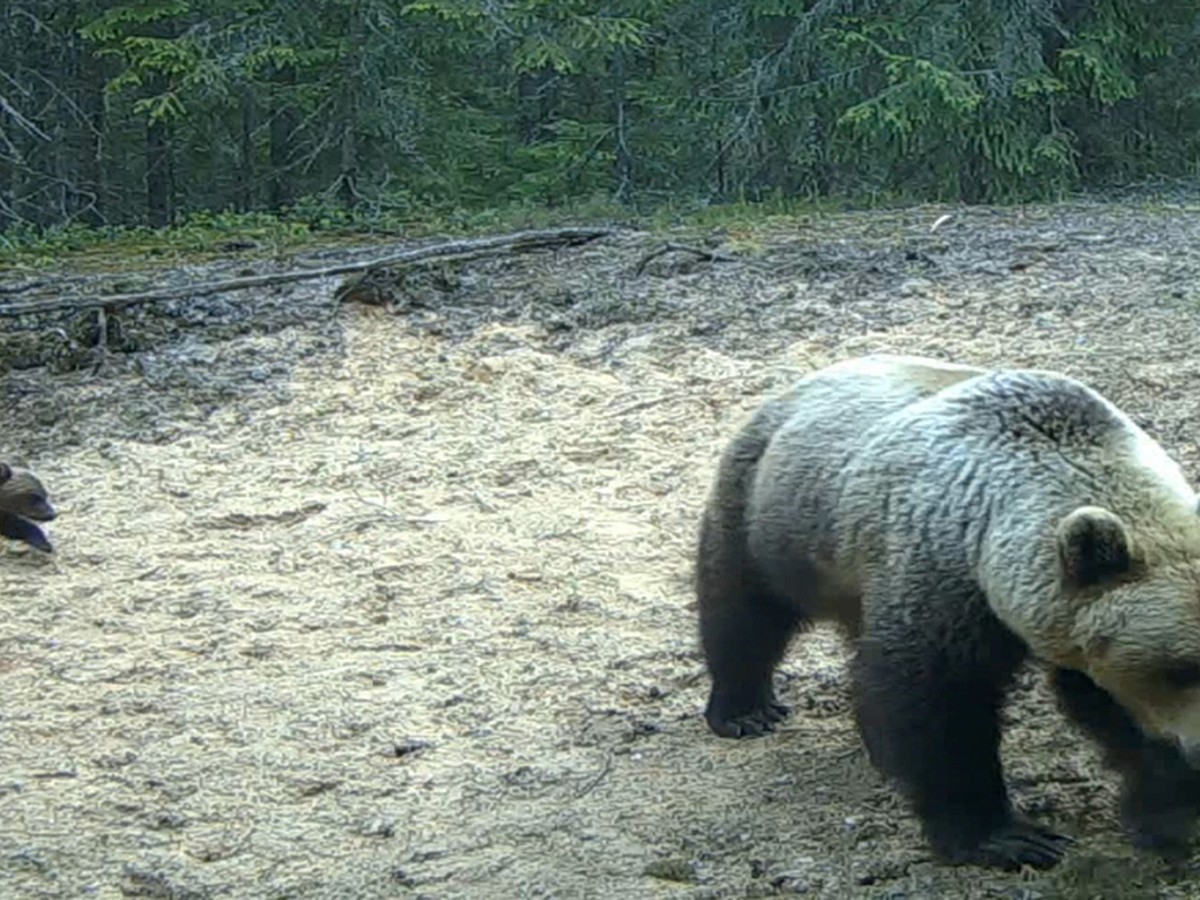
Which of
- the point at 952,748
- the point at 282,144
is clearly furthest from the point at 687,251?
the point at 282,144

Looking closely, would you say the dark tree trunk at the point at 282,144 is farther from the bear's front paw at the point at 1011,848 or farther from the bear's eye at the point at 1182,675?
the bear's eye at the point at 1182,675

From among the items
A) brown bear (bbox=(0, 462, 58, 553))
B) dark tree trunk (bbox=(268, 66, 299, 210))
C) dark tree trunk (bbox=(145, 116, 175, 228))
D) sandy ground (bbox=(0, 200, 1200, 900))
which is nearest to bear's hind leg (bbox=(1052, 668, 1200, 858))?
sandy ground (bbox=(0, 200, 1200, 900))

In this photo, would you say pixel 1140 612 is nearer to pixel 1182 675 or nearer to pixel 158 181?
pixel 1182 675

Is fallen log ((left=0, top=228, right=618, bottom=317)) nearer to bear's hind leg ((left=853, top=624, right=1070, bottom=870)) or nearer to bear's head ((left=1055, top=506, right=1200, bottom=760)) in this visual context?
bear's hind leg ((left=853, top=624, right=1070, bottom=870))

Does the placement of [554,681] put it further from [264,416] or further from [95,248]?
[95,248]

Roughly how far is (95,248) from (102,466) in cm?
619

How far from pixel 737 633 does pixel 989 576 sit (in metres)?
1.49

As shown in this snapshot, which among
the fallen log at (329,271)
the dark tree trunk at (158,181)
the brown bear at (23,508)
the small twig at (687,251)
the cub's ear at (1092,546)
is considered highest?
the cub's ear at (1092,546)

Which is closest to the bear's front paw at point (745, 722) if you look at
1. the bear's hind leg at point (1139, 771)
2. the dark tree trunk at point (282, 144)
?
the bear's hind leg at point (1139, 771)

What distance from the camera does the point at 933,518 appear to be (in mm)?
4973

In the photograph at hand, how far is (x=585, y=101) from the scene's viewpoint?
26.2m

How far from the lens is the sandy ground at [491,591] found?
5.41 m

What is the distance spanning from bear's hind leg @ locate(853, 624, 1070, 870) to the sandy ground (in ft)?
0.35

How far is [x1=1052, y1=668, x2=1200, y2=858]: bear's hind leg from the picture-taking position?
4.64m
